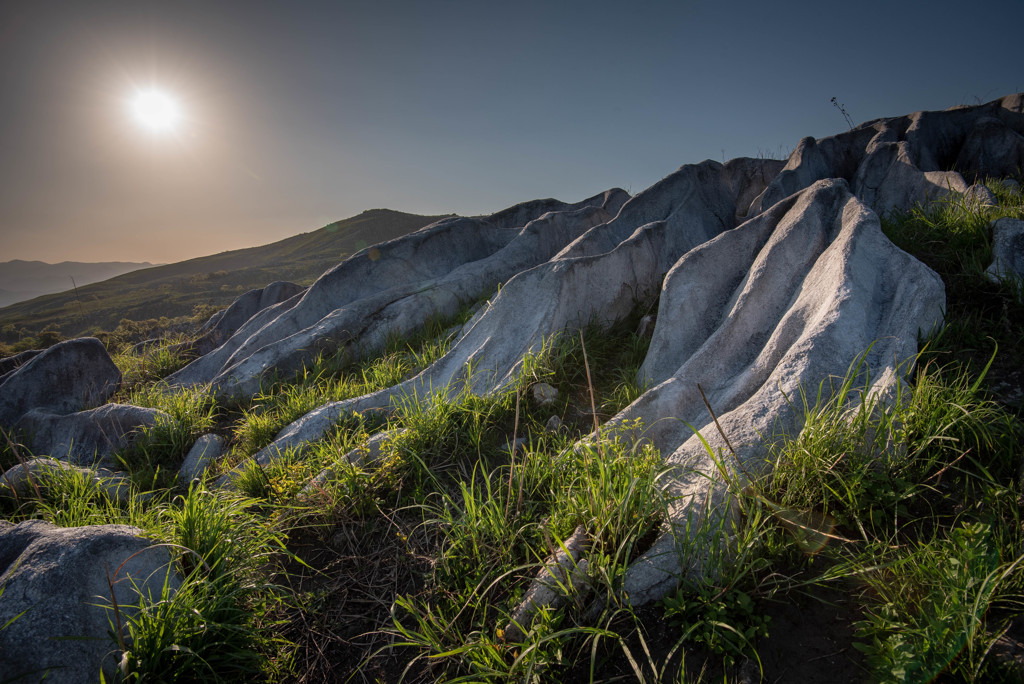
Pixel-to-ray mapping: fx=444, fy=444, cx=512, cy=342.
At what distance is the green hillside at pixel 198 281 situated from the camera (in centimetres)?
3225

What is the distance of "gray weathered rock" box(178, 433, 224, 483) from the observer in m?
4.95

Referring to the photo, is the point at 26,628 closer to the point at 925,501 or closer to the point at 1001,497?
the point at 925,501

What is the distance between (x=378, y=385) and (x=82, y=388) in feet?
20.4

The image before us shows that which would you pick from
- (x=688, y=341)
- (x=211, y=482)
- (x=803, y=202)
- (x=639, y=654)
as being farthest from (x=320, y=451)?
(x=803, y=202)

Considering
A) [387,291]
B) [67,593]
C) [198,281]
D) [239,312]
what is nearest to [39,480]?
[67,593]

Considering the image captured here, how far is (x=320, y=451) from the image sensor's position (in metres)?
4.03

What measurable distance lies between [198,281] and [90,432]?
147 ft

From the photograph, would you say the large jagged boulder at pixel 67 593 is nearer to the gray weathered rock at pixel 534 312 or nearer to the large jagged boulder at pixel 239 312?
the gray weathered rock at pixel 534 312

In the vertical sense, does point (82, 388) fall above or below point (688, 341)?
above

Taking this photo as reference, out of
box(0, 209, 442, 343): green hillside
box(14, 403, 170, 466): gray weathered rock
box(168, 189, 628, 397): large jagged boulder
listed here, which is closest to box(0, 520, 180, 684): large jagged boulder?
box(14, 403, 170, 466): gray weathered rock

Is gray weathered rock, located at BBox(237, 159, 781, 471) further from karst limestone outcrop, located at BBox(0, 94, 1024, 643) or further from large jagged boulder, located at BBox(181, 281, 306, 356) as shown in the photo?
large jagged boulder, located at BBox(181, 281, 306, 356)

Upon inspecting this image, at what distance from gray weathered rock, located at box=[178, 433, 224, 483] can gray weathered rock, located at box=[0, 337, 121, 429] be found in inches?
153

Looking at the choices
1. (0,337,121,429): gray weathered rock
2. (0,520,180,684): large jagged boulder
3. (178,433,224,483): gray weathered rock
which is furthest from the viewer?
(0,337,121,429): gray weathered rock

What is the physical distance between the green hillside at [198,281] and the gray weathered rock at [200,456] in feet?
69.6
